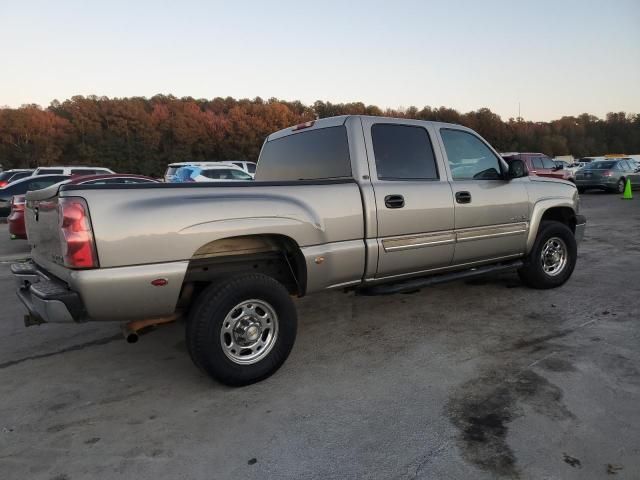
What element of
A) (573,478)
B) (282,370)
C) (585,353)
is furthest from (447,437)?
(585,353)

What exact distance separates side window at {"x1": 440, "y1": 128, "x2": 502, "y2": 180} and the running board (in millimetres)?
959

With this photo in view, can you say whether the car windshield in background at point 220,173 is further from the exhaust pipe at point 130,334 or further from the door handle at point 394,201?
the exhaust pipe at point 130,334

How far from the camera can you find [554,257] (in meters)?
5.71

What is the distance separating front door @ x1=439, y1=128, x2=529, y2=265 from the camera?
4.61 m

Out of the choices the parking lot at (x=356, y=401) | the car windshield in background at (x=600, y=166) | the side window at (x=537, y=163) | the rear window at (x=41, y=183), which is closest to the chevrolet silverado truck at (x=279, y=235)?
the parking lot at (x=356, y=401)

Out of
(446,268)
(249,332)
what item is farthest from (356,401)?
(446,268)

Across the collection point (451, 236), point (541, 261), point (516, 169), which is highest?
point (516, 169)

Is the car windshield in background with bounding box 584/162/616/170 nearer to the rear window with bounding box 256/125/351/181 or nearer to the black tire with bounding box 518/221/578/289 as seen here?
the black tire with bounding box 518/221/578/289

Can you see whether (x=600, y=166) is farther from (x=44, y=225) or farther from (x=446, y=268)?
(x=44, y=225)

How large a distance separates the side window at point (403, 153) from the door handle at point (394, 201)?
194mm

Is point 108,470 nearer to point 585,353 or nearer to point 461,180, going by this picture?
point 585,353

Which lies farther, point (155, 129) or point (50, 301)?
point (155, 129)

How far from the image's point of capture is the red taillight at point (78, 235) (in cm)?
276

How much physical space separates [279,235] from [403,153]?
60.2 inches
